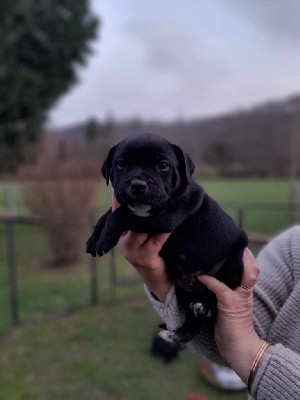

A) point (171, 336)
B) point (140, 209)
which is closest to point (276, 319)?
point (171, 336)

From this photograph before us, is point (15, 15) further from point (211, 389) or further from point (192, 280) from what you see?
point (192, 280)

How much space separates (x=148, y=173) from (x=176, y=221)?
0.59ft

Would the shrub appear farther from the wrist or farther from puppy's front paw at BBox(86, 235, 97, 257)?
the wrist

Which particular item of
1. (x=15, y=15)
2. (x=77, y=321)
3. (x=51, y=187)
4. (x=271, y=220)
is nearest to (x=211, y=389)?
(x=77, y=321)

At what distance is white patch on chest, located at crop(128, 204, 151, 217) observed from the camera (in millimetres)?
1196

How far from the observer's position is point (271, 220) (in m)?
13.8

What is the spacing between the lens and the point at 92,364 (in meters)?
4.17

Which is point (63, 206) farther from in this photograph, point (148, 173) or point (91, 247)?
point (148, 173)

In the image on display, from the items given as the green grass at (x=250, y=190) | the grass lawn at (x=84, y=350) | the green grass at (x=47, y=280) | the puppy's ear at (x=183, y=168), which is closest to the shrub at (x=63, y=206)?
the green grass at (x=47, y=280)

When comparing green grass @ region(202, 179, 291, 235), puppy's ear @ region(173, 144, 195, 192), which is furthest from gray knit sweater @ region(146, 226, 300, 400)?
green grass @ region(202, 179, 291, 235)

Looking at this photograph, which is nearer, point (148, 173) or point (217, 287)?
point (148, 173)

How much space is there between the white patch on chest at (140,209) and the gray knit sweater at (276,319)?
348 millimetres

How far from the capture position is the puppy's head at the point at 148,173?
1178mm

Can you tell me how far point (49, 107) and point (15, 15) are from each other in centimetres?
364
